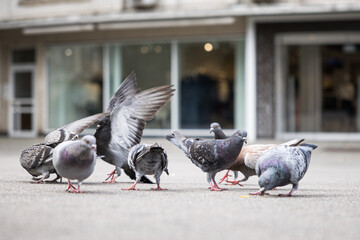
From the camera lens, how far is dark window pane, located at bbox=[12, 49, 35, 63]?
75.9 feet

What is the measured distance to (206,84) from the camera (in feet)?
68.1

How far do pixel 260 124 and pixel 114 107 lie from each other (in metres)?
12.3

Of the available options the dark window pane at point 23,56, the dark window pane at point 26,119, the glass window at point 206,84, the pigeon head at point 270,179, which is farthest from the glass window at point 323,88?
the pigeon head at point 270,179

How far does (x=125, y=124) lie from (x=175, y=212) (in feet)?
9.30

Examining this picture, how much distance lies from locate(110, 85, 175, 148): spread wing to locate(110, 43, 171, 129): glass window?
42.9 feet

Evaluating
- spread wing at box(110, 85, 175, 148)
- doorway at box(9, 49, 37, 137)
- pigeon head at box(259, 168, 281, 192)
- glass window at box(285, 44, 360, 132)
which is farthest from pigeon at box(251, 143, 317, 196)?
doorway at box(9, 49, 37, 137)

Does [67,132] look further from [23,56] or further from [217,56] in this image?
[23,56]

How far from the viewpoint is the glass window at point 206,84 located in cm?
2045

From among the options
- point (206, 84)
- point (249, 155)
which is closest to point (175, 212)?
point (249, 155)

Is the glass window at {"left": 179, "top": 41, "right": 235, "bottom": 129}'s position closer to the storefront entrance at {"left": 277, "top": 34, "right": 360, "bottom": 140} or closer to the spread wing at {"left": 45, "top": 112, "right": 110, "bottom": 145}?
the storefront entrance at {"left": 277, "top": 34, "right": 360, "bottom": 140}

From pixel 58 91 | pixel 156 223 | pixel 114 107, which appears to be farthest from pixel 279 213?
pixel 58 91

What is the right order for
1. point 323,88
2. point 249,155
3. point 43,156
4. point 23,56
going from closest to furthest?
point 249,155
point 43,156
point 323,88
point 23,56

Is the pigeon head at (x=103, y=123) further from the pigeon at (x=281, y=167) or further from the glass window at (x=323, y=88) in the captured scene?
the glass window at (x=323, y=88)

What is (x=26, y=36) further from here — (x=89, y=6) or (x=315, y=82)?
(x=315, y=82)
